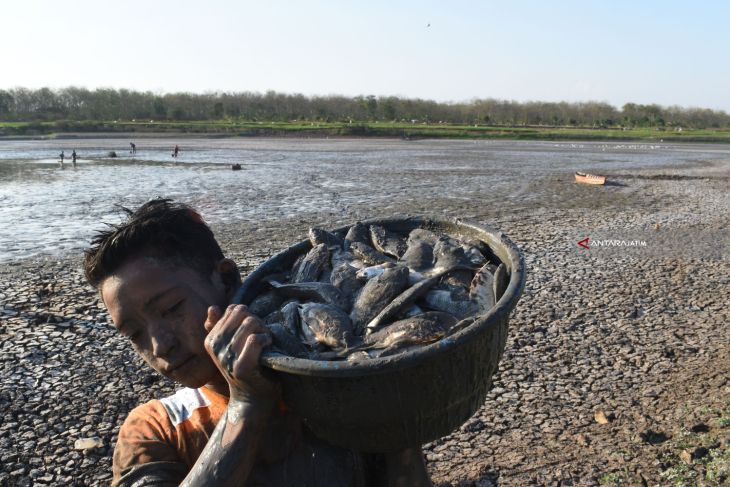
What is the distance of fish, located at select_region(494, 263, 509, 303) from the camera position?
1942 millimetres

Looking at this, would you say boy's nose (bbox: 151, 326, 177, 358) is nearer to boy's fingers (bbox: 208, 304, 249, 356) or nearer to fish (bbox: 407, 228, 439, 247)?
boy's fingers (bbox: 208, 304, 249, 356)

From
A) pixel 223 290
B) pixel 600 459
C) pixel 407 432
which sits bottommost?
pixel 600 459

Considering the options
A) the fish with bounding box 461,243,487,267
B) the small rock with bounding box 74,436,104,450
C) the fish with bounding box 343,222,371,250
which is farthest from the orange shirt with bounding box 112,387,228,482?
the small rock with bounding box 74,436,104,450

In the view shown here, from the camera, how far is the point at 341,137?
63.8 metres

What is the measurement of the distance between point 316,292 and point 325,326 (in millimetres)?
233

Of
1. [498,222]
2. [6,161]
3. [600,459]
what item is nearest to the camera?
[600,459]

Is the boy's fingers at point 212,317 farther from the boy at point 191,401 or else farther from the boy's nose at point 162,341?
the boy's nose at point 162,341

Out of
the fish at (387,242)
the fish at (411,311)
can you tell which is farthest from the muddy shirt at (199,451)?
the fish at (387,242)

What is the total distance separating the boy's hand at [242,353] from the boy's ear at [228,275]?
392 mm

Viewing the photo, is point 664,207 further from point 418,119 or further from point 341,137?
point 418,119

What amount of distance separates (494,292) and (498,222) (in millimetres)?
12745

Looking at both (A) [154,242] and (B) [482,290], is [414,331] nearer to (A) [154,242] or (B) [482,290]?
(B) [482,290]

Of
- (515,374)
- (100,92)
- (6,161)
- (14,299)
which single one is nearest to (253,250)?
(14,299)

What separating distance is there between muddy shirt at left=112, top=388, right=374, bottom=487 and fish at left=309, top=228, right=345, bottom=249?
70 cm
